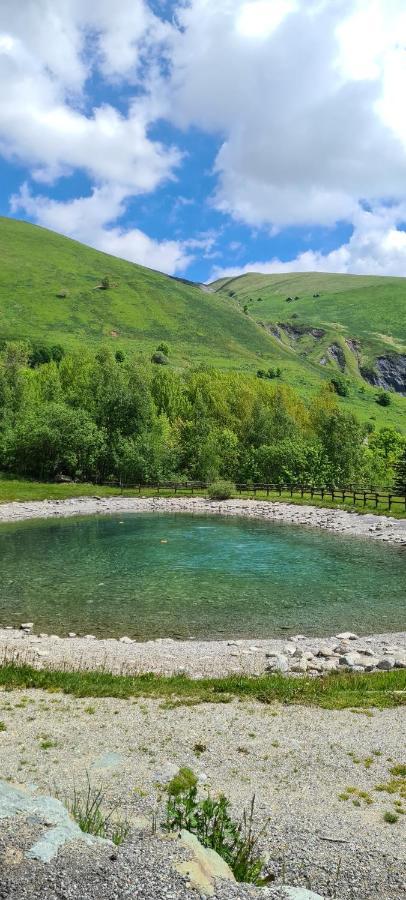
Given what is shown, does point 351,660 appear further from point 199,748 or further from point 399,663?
point 199,748

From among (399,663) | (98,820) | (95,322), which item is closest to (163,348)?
(95,322)

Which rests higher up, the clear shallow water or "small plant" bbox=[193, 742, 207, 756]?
"small plant" bbox=[193, 742, 207, 756]

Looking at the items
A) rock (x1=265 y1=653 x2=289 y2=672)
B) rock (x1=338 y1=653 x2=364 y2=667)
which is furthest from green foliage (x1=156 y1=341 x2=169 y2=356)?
rock (x1=338 y1=653 x2=364 y2=667)

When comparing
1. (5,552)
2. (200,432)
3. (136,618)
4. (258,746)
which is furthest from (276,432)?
(258,746)

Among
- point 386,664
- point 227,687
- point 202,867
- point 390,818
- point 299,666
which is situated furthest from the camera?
point 386,664

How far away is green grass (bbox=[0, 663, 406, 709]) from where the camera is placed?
15258 mm

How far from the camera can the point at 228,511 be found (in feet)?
230

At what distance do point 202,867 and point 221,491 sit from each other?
6991 cm

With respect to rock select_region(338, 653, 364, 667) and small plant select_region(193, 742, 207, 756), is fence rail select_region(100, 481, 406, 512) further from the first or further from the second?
small plant select_region(193, 742, 207, 756)

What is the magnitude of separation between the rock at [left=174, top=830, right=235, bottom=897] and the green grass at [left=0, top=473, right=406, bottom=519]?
59.2 metres

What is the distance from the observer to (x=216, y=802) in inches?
386

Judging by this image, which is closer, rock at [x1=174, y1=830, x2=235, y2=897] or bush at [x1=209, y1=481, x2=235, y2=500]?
rock at [x1=174, y1=830, x2=235, y2=897]

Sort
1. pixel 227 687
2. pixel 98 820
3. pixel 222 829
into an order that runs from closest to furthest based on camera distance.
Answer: pixel 98 820 → pixel 222 829 → pixel 227 687

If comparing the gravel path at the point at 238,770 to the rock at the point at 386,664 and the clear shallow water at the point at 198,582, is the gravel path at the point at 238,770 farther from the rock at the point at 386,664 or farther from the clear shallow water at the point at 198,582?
the clear shallow water at the point at 198,582
